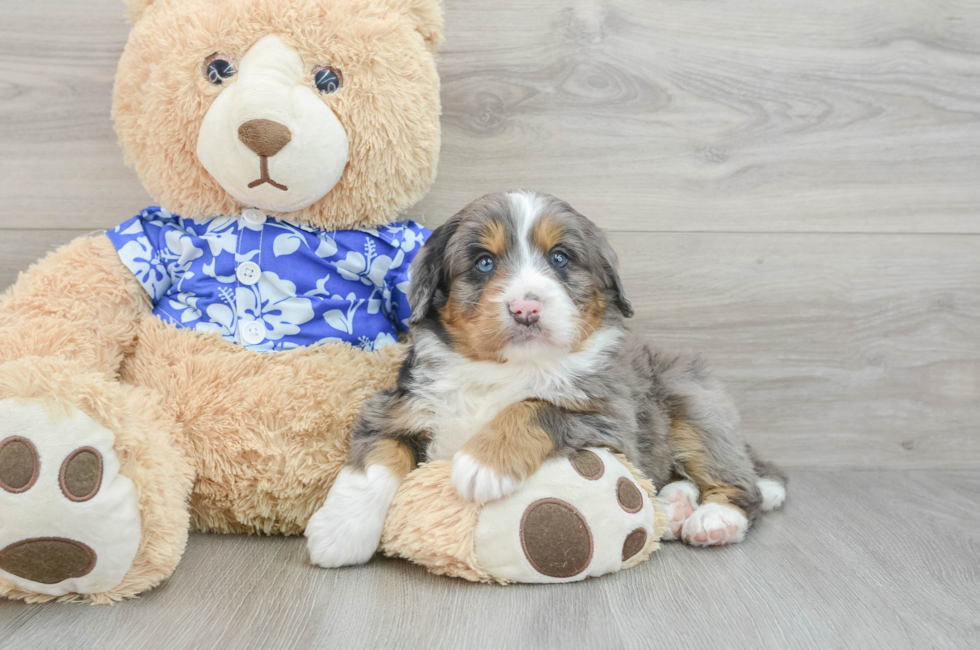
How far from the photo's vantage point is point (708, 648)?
1.40 metres

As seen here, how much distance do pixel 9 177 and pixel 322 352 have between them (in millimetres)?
1351

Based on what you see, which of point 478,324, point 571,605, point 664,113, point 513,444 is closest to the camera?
point 571,605

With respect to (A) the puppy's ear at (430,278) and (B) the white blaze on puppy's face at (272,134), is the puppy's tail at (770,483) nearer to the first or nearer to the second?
(A) the puppy's ear at (430,278)

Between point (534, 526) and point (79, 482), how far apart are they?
0.93 metres

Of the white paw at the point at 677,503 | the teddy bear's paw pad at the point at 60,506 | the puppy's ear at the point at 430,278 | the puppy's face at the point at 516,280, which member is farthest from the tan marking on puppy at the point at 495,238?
the teddy bear's paw pad at the point at 60,506

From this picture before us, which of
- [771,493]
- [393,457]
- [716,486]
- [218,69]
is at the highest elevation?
[218,69]

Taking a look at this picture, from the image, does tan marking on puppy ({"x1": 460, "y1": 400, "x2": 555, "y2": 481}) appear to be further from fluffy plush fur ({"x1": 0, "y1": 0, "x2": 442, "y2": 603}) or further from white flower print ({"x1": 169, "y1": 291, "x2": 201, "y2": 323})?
white flower print ({"x1": 169, "y1": 291, "x2": 201, "y2": 323})

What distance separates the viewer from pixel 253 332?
199cm

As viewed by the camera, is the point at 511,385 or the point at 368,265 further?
the point at 368,265

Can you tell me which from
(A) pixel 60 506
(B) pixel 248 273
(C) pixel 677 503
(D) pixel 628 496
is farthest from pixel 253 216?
(C) pixel 677 503

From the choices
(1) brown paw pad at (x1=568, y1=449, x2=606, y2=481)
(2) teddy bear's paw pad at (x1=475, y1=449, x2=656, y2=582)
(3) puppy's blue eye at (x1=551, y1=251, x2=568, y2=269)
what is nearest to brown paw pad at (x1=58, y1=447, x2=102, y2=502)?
(2) teddy bear's paw pad at (x1=475, y1=449, x2=656, y2=582)

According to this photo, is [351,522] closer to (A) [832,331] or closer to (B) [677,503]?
(B) [677,503]

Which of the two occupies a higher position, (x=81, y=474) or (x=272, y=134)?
(x=272, y=134)

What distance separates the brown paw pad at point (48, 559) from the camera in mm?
1434
